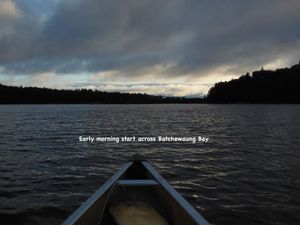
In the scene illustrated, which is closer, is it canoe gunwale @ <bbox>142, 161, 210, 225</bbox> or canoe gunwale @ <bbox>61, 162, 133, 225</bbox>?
canoe gunwale @ <bbox>61, 162, 133, 225</bbox>

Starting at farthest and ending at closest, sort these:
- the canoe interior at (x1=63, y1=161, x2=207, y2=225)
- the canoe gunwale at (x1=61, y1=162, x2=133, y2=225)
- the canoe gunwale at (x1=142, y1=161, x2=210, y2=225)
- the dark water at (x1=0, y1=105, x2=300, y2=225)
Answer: the dark water at (x1=0, y1=105, x2=300, y2=225)
the canoe interior at (x1=63, y1=161, x2=207, y2=225)
the canoe gunwale at (x1=142, y1=161, x2=210, y2=225)
the canoe gunwale at (x1=61, y1=162, x2=133, y2=225)

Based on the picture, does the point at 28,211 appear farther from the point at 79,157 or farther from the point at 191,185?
the point at 79,157

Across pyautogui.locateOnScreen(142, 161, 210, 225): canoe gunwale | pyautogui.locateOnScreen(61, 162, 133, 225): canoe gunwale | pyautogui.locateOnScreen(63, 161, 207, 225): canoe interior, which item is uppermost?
pyautogui.locateOnScreen(61, 162, 133, 225): canoe gunwale

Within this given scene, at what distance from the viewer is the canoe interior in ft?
21.8

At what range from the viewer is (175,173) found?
15.9m

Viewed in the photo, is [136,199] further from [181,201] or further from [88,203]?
[88,203]

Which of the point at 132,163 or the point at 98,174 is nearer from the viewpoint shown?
the point at 132,163

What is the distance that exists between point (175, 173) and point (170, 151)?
7.01m

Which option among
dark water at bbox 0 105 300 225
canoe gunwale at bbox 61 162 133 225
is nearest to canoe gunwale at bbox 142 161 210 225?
canoe gunwale at bbox 61 162 133 225

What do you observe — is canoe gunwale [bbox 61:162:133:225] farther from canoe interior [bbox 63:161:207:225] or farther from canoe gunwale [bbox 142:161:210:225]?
canoe gunwale [bbox 142:161:210:225]

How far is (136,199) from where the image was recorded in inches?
340

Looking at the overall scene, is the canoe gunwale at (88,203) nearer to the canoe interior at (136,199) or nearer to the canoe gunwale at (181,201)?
the canoe interior at (136,199)

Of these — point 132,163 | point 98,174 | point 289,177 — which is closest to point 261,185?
point 289,177

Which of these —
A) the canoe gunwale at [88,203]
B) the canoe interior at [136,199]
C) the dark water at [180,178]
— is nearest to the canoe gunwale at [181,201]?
the canoe interior at [136,199]
